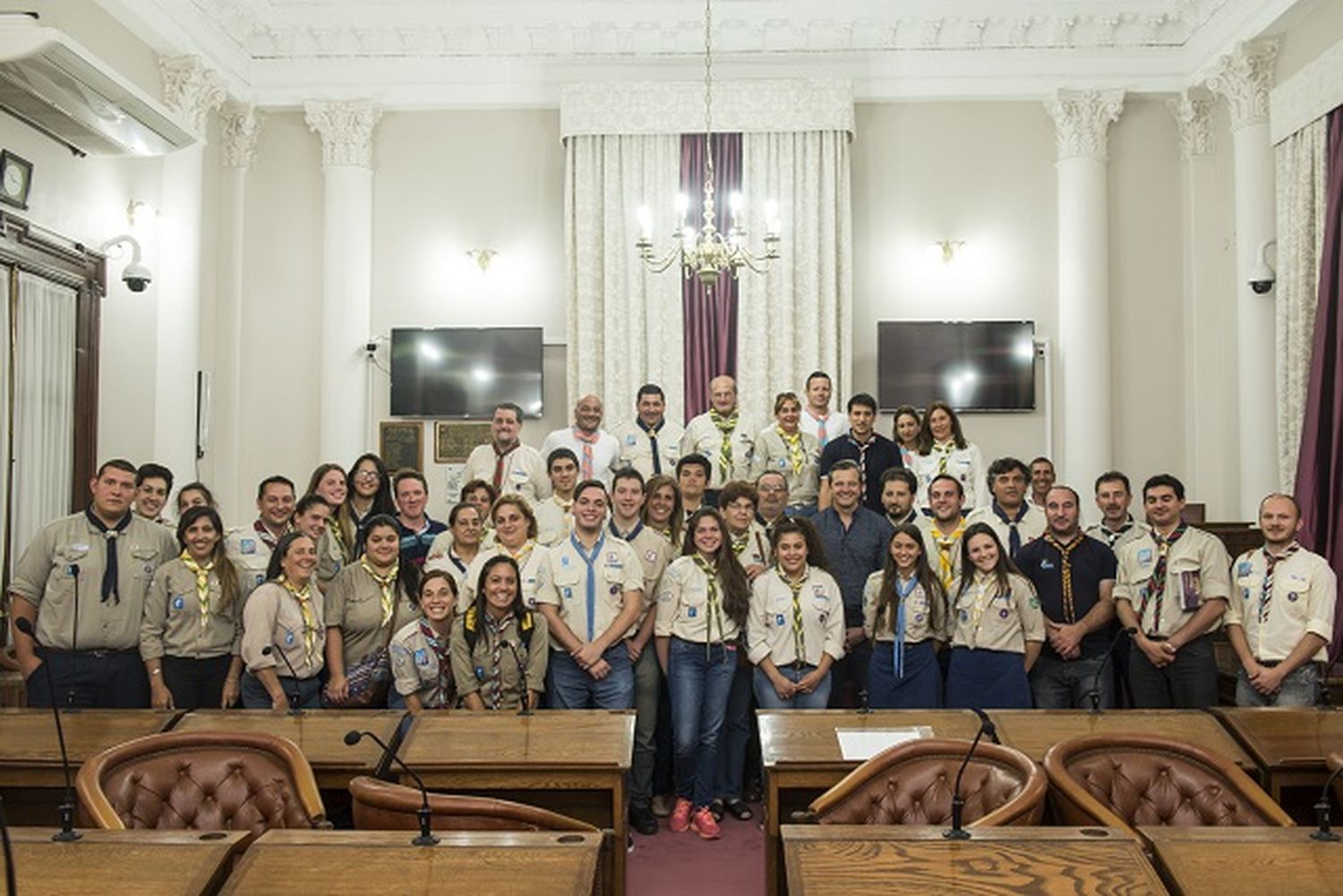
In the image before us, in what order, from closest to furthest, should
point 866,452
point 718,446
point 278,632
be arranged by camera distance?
point 278,632, point 866,452, point 718,446

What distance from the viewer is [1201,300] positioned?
995 cm

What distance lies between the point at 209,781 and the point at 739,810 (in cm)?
268

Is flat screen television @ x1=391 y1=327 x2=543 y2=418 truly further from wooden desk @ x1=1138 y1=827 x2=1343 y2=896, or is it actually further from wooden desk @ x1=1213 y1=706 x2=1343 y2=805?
wooden desk @ x1=1138 y1=827 x2=1343 y2=896

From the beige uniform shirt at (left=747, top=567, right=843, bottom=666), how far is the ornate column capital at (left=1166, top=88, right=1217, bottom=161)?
21.0 feet

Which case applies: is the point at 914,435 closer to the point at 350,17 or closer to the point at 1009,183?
the point at 1009,183

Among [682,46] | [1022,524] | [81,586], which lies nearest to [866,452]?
[1022,524]

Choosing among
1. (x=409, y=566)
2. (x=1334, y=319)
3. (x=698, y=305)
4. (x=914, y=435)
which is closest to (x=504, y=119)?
(x=698, y=305)

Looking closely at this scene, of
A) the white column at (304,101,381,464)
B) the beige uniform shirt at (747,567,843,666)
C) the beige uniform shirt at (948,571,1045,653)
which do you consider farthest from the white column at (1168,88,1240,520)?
the white column at (304,101,381,464)

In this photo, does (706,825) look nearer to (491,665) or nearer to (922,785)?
(491,665)

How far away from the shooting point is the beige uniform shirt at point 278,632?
5086 millimetres

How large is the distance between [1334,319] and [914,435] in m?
3.01

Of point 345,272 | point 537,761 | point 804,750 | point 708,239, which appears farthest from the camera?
point 345,272

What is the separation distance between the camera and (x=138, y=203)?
8.71 m

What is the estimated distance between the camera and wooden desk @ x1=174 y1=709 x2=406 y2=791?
393 cm
